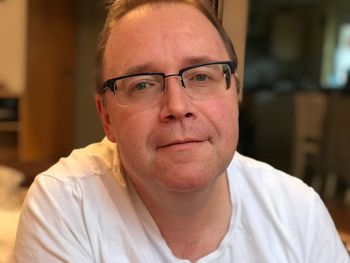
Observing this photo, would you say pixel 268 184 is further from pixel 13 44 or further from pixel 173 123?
pixel 13 44

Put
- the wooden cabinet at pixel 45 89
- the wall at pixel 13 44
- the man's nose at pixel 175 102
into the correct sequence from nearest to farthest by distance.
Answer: the man's nose at pixel 175 102
the wall at pixel 13 44
the wooden cabinet at pixel 45 89

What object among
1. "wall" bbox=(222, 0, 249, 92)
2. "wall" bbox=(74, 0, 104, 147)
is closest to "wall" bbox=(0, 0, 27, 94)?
"wall" bbox=(74, 0, 104, 147)

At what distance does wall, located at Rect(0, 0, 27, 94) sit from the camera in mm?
4656

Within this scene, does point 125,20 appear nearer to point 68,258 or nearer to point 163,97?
point 163,97

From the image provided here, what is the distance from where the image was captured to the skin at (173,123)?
90cm

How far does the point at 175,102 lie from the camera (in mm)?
894

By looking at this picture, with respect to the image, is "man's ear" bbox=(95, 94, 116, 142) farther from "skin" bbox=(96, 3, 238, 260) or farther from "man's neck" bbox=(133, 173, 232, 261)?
"man's neck" bbox=(133, 173, 232, 261)

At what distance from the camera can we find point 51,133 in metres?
5.48

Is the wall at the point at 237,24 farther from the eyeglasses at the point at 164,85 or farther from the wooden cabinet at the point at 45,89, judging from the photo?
the wooden cabinet at the point at 45,89

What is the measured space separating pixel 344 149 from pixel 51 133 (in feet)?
10.1

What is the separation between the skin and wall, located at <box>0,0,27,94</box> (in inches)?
157

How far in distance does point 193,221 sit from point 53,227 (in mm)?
293

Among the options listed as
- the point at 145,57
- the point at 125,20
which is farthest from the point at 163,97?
the point at 125,20

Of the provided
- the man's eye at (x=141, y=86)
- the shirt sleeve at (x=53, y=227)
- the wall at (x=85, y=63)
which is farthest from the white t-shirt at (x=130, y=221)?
the wall at (x=85, y=63)
